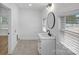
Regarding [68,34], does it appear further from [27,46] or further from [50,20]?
[27,46]

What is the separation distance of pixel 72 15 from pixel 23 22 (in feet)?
3.11

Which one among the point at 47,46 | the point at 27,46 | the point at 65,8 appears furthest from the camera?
the point at 27,46

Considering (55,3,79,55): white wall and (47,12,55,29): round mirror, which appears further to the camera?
(47,12,55,29): round mirror

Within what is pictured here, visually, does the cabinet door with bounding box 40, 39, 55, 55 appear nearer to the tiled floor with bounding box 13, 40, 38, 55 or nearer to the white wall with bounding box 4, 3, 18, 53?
the tiled floor with bounding box 13, 40, 38, 55

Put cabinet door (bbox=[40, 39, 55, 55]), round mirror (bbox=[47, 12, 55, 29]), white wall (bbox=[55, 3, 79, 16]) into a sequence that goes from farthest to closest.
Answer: round mirror (bbox=[47, 12, 55, 29]) < cabinet door (bbox=[40, 39, 55, 55]) < white wall (bbox=[55, 3, 79, 16])

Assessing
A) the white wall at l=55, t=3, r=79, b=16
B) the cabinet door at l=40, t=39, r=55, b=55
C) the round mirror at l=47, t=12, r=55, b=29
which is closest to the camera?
the white wall at l=55, t=3, r=79, b=16

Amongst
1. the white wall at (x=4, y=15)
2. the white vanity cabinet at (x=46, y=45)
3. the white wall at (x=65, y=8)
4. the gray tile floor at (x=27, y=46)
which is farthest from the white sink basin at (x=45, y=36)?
the white wall at (x=4, y=15)

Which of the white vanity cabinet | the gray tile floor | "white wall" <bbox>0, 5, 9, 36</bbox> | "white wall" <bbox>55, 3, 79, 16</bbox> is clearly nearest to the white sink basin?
the white vanity cabinet

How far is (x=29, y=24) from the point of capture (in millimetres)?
2305

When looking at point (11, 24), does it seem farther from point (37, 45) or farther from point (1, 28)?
point (37, 45)

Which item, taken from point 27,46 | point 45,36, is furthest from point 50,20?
point 27,46

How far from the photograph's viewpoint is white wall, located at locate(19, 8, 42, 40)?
223 centimetres

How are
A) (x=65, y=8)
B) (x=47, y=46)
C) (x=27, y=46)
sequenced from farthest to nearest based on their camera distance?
(x=27, y=46) → (x=47, y=46) → (x=65, y=8)

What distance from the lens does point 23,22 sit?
2.28m
